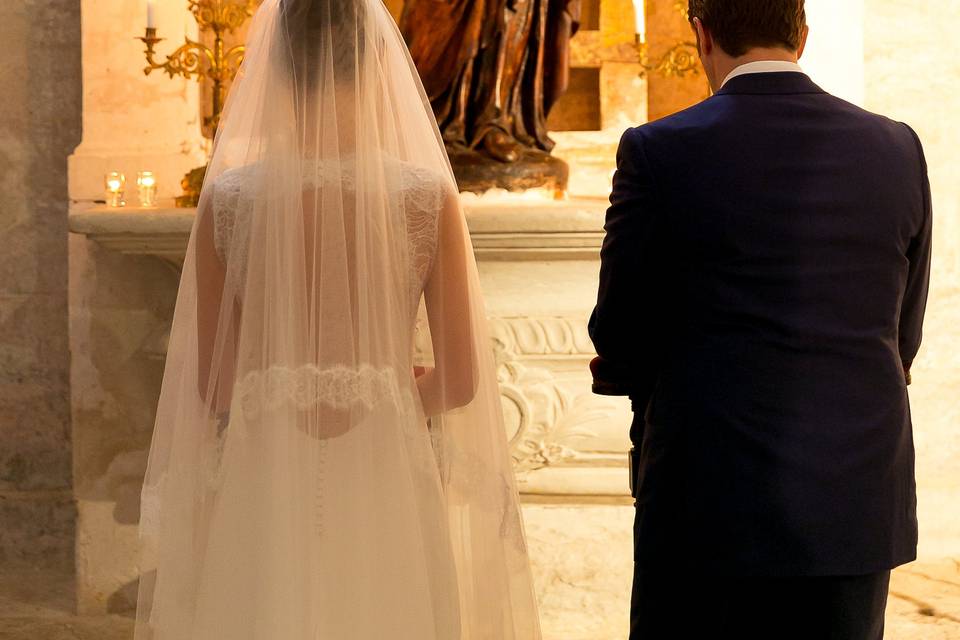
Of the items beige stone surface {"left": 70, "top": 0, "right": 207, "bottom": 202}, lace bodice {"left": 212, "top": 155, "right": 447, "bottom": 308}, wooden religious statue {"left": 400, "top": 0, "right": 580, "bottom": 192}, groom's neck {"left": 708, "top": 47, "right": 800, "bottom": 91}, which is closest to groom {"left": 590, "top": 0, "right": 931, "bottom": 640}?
groom's neck {"left": 708, "top": 47, "right": 800, "bottom": 91}

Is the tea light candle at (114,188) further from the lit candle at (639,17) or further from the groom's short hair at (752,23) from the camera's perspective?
the groom's short hair at (752,23)

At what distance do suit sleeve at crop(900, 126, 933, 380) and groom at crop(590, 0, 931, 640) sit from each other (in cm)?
1

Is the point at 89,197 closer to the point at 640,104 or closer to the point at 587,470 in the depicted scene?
the point at 587,470

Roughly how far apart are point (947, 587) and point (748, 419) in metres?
2.96

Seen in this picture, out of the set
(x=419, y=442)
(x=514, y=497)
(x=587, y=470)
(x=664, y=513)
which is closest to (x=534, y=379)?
(x=587, y=470)

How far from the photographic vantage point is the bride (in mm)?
2057

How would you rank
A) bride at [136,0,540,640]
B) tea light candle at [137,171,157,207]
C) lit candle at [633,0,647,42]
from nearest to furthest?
bride at [136,0,540,640] < tea light candle at [137,171,157,207] < lit candle at [633,0,647,42]

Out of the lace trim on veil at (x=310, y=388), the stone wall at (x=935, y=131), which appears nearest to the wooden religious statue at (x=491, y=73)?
the stone wall at (x=935, y=131)

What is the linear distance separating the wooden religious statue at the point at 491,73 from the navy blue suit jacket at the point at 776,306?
202 cm

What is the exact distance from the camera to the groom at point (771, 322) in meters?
1.75

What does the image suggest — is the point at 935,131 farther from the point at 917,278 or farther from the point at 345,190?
the point at 345,190

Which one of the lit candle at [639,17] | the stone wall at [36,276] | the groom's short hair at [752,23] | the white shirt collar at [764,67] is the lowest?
the stone wall at [36,276]

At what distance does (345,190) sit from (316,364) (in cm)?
31

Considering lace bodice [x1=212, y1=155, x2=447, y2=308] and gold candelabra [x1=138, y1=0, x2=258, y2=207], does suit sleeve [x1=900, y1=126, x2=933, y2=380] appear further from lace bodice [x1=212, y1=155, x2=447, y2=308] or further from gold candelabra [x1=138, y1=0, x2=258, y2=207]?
gold candelabra [x1=138, y1=0, x2=258, y2=207]
